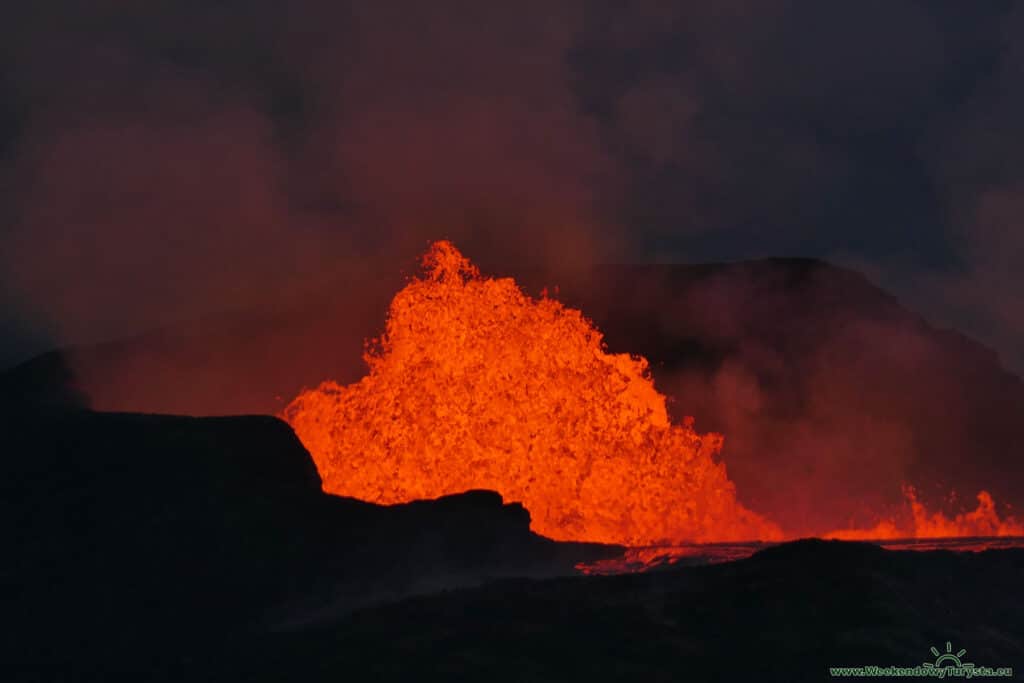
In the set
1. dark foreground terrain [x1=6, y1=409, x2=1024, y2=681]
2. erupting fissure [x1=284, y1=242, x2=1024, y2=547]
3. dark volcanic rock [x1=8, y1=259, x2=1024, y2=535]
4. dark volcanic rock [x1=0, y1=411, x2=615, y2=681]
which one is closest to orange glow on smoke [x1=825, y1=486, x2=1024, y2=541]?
dark volcanic rock [x1=8, y1=259, x2=1024, y2=535]

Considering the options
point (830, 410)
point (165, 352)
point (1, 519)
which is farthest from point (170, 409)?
point (830, 410)

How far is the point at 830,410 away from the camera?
6862cm

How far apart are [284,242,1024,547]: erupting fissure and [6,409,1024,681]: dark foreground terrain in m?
9.35

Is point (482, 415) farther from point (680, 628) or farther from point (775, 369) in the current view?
point (775, 369)

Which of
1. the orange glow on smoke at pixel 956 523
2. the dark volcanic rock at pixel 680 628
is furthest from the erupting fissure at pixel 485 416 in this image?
the orange glow on smoke at pixel 956 523

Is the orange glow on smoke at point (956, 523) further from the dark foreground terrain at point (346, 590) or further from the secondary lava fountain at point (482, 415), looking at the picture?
the dark foreground terrain at point (346, 590)

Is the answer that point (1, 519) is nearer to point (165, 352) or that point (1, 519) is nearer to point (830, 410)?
point (165, 352)

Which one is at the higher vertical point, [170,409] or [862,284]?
[862,284]

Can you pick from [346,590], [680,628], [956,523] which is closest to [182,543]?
[346,590]

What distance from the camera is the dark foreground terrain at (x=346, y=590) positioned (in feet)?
52.5

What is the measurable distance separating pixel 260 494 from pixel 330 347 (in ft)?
139

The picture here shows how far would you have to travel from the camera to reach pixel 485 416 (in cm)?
3356

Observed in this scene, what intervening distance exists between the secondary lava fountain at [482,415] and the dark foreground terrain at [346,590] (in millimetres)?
9285

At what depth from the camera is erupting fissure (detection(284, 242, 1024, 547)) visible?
3186cm
